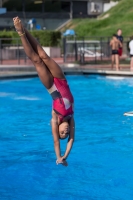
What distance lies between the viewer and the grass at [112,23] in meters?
41.7

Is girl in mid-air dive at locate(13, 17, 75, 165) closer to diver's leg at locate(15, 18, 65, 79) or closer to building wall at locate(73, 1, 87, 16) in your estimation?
diver's leg at locate(15, 18, 65, 79)

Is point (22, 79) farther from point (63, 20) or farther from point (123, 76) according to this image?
point (63, 20)

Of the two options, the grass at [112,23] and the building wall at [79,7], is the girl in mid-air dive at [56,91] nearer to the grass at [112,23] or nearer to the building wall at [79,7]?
the grass at [112,23]

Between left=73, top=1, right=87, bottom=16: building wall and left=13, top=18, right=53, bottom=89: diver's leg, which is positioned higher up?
left=73, top=1, right=87, bottom=16: building wall

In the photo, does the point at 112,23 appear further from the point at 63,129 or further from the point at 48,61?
the point at 63,129

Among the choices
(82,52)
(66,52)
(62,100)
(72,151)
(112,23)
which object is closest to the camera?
(62,100)

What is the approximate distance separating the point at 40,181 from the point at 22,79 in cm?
1269

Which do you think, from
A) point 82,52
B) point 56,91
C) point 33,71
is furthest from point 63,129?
point 82,52

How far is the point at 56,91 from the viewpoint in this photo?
676 centimetres

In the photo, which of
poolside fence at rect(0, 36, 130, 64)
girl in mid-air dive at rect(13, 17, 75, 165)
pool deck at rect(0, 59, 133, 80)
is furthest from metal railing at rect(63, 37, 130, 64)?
girl in mid-air dive at rect(13, 17, 75, 165)

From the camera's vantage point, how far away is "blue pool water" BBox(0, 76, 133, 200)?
809 centimetres

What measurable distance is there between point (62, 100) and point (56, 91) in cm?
18

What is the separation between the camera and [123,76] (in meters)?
21.0

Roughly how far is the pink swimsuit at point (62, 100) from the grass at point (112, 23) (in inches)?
1325
